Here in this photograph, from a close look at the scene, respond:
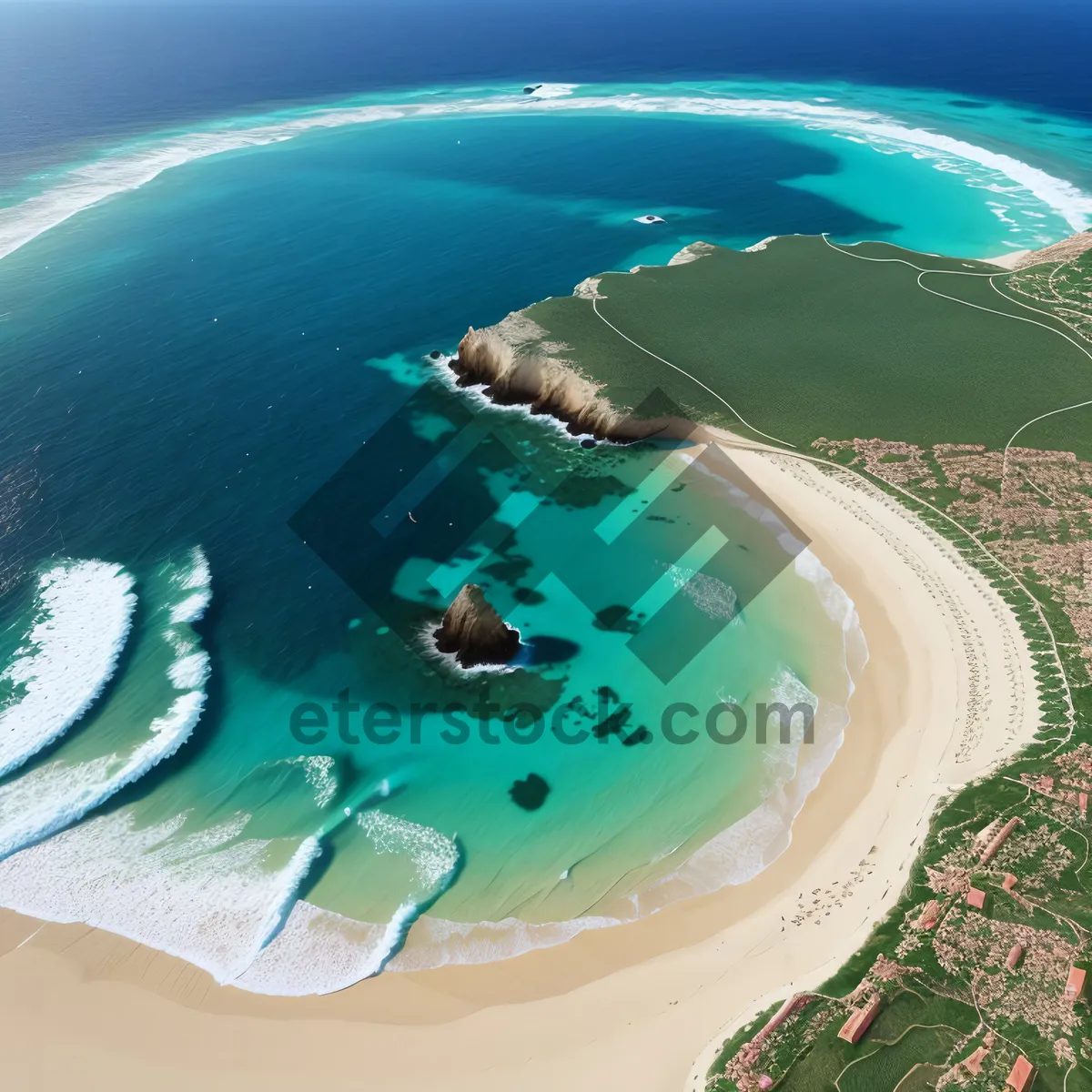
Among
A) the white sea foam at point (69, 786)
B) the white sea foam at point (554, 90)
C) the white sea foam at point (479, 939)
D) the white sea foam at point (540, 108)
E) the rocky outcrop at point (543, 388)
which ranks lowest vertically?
the white sea foam at point (479, 939)

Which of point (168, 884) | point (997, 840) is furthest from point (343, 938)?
point (997, 840)

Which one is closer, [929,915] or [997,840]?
[929,915]

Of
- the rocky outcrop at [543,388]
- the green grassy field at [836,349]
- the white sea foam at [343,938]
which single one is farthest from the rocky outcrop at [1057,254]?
the white sea foam at [343,938]

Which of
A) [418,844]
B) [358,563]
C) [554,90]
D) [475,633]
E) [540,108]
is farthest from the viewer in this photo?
[554,90]

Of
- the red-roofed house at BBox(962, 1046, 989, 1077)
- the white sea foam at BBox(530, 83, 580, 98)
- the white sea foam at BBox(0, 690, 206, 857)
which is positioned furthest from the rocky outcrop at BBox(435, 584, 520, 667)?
the white sea foam at BBox(530, 83, 580, 98)

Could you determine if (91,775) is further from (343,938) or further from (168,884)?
(343,938)

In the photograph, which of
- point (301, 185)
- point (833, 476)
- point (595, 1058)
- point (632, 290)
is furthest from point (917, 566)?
point (301, 185)

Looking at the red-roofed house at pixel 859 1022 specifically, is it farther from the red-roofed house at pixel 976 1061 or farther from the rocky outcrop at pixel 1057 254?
the rocky outcrop at pixel 1057 254
